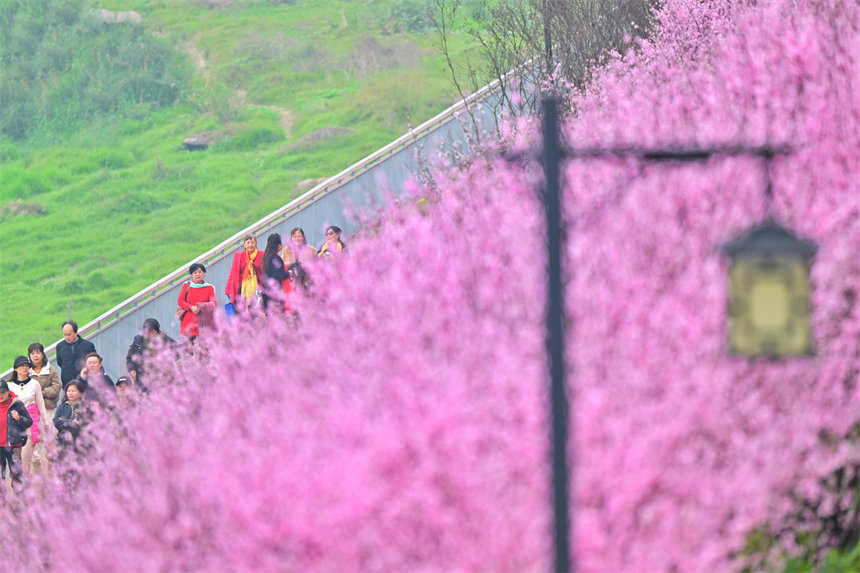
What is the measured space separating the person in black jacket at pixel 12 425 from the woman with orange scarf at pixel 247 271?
278cm

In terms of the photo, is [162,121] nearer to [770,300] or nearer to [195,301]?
[195,301]

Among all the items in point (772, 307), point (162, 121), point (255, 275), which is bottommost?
point (255, 275)

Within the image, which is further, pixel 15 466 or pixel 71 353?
pixel 71 353

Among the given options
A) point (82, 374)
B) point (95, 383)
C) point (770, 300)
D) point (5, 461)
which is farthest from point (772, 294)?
point (5, 461)

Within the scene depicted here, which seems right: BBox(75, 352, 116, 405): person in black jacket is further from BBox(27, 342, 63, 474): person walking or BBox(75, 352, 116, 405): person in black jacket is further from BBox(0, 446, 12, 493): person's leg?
BBox(0, 446, 12, 493): person's leg

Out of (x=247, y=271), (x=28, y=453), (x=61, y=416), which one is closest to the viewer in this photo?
(x=61, y=416)

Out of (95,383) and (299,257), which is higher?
(299,257)

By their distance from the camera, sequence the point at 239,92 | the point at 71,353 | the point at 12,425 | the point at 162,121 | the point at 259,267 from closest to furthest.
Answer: the point at 12,425
the point at 71,353
the point at 259,267
the point at 162,121
the point at 239,92

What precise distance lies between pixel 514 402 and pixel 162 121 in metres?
46.4

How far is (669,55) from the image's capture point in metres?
16.3

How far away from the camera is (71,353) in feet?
46.7

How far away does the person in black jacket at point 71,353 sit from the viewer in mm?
14133

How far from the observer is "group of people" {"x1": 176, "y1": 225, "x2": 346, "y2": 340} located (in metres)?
13.7

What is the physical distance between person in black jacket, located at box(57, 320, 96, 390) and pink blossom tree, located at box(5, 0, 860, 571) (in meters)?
2.84
